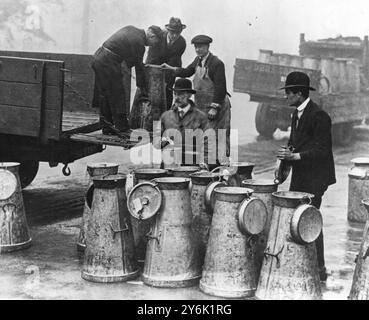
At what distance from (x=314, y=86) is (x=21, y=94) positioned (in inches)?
293

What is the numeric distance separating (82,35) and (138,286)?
2117cm

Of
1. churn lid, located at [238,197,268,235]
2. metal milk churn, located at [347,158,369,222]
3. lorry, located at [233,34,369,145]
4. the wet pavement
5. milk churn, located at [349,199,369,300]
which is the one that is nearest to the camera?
milk churn, located at [349,199,369,300]

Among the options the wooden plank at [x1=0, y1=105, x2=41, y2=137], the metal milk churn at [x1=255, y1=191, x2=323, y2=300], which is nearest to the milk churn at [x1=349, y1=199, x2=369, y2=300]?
the metal milk churn at [x1=255, y1=191, x2=323, y2=300]

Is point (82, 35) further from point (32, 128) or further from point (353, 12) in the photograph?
point (32, 128)

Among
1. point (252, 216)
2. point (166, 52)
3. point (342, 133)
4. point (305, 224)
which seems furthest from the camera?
point (342, 133)

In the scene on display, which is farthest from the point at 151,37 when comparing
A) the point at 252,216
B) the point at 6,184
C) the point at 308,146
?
the point at 252,216

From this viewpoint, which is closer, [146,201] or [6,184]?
[146,201]

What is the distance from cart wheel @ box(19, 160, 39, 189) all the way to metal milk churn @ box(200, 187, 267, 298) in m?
4.17

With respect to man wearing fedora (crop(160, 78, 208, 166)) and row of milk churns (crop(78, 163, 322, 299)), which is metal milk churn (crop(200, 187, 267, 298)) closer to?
row of milk churns (crop(78, 163, 322, 299))

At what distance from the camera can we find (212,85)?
7.33 m

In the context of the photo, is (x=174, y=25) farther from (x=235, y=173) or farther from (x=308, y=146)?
(x=308, y=146)

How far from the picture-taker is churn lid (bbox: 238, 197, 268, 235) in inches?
180
